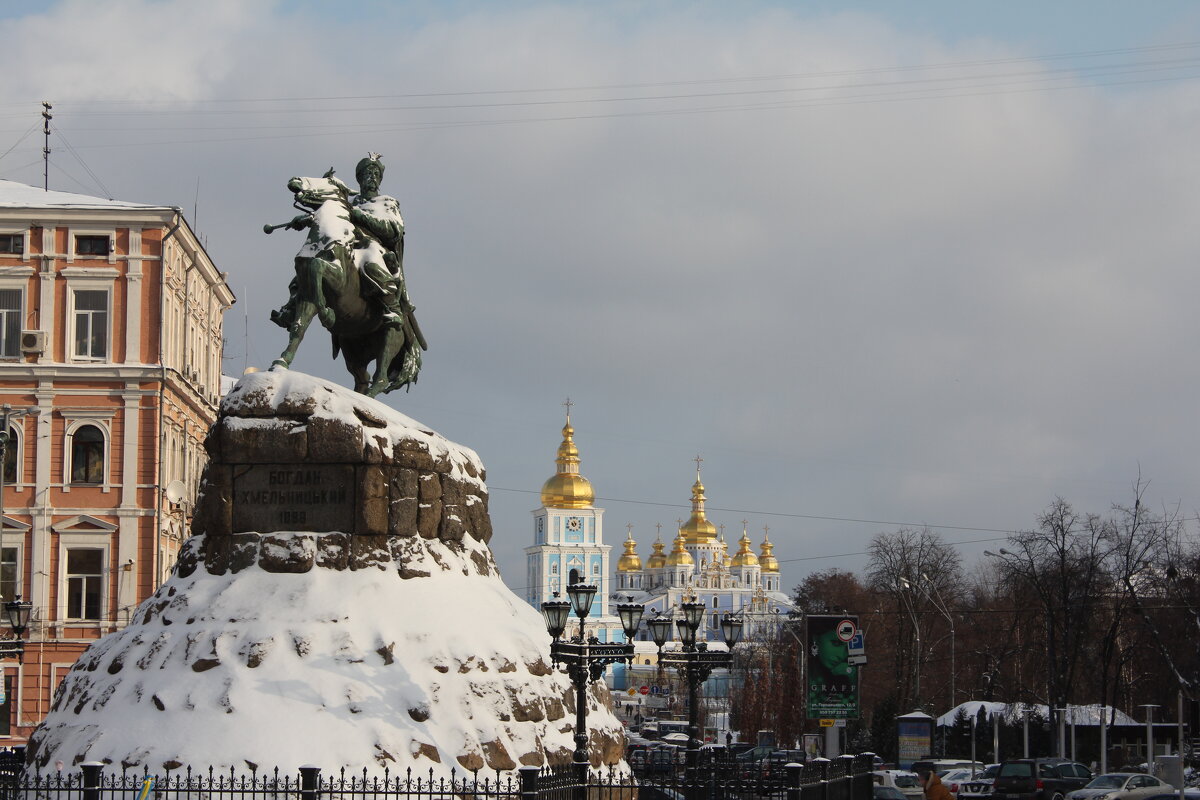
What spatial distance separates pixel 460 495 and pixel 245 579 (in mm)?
2789

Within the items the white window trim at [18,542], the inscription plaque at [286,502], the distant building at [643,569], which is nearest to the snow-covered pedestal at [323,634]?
the inscription plaque at [286,502]

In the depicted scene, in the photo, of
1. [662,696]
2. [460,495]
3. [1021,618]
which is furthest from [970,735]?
[662,696]

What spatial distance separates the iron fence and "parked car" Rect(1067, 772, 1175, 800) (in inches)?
475

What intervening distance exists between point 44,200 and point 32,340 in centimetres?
369

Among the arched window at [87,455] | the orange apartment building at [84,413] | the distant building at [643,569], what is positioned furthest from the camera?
the distant building at [643,569]

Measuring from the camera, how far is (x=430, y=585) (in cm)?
1783

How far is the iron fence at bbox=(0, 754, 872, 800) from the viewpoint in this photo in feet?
44.8

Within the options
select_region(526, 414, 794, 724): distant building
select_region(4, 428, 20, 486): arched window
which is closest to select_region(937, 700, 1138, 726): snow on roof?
select_region(4, 428, 20, 486): arched window

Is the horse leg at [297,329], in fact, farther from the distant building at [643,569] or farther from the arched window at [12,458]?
the distant building at [643,569]

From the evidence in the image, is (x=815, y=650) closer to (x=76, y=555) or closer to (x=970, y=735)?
(x=76, y=555)

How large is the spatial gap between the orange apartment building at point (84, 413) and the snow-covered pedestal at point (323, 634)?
65.6 feet

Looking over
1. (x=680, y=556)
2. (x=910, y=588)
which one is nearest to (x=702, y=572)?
(x=680, y=556)

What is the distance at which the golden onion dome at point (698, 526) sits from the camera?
16538 cm

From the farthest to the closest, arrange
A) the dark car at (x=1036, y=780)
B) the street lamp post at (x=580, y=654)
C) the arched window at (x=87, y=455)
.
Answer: the arched window at (x=87, y=455), the dark car at (x=1036, y=780), the street lamp post at (x=580, y=654)
